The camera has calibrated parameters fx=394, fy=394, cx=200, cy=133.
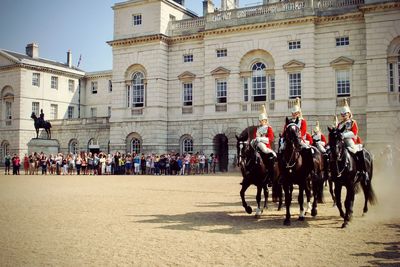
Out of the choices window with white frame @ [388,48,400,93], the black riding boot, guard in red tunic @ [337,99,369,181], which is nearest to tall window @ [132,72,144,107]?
window with white frame @ [388,48,400,93]

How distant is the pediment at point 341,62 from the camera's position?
3105 centimetres

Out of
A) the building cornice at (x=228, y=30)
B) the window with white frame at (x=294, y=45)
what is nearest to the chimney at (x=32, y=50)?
the building cornice at (x=228, y=30)

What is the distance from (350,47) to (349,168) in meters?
24.0

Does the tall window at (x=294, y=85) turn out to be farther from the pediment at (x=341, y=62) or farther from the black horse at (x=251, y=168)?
the black horse at (x=251, y=168)

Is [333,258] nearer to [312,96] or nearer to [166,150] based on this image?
[312,96]

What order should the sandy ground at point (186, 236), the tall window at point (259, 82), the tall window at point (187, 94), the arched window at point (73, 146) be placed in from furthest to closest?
the arched window at point (73, 146) < the tall window at point (187, 94) < the tall window at point (259, 82) < the sandy ground at point (186, 236)

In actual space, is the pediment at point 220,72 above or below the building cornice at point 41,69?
below

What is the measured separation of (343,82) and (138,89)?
62.6 feet

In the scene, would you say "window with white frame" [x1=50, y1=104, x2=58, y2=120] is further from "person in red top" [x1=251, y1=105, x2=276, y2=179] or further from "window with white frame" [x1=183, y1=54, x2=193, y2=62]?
"person in red top" [x1=251, y1=105, x2=276, y2=179]

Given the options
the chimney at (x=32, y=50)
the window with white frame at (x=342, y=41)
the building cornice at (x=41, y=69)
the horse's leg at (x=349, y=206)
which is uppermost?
the chimney at (x=32, y=50)

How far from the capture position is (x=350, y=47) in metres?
31.2

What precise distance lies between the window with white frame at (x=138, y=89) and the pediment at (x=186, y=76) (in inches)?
154

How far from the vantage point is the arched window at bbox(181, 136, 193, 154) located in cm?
3738

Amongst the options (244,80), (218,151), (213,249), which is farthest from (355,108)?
(213,249)
